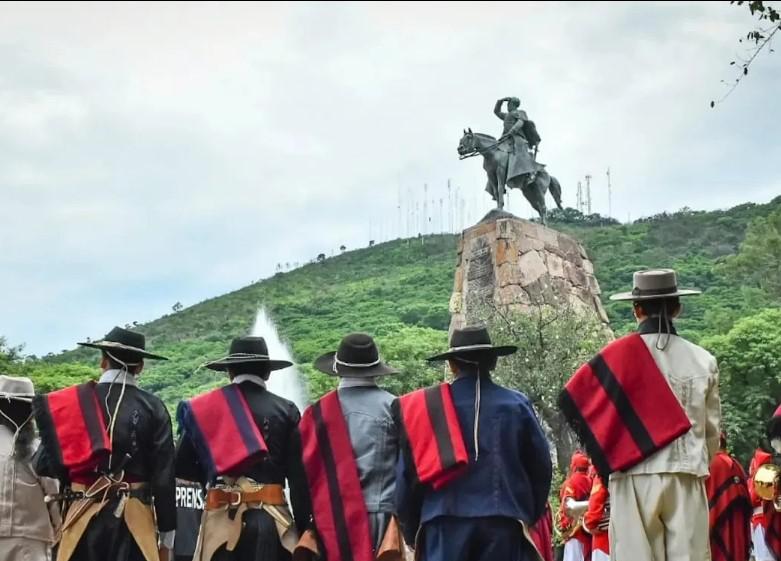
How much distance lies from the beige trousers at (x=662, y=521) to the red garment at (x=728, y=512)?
Result: 8.43 ft

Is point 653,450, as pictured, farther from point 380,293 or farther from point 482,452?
point 380,293

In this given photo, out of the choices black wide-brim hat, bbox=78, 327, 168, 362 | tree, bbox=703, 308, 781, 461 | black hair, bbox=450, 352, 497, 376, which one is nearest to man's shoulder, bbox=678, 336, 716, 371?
black hair, bbox=450, 352, 497, 376

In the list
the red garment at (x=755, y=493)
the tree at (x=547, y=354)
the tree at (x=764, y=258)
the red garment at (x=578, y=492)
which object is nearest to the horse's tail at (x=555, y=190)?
the tree at (x=547, y=354)

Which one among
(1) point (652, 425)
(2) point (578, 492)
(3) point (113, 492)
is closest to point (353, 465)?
(3) point (113, 492)

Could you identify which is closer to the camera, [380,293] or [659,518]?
[659,518]

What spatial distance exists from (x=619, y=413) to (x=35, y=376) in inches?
1116

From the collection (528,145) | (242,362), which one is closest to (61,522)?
(242,362)

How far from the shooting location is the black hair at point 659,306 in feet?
17.1

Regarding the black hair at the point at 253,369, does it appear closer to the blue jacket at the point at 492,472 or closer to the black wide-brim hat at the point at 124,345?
the black wide-brim hat at the point at 124,345

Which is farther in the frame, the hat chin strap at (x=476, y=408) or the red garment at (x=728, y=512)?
the red garment at (x=728, y=512)

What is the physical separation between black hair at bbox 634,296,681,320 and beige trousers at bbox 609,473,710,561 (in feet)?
Answer: 2.49

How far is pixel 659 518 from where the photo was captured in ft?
16.2

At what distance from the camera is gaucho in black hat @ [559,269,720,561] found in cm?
492

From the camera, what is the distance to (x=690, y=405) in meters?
5.06
